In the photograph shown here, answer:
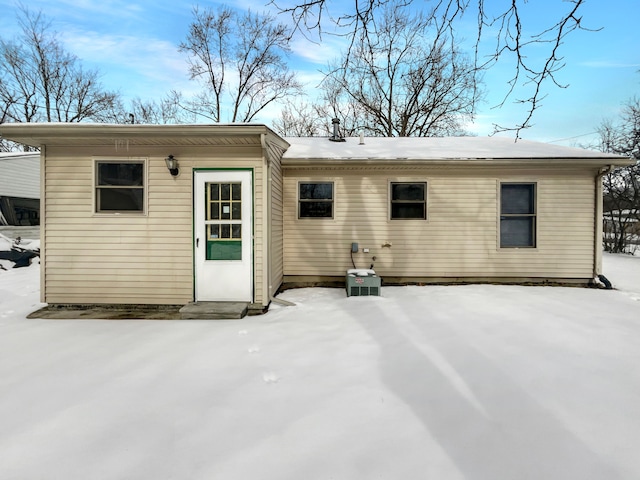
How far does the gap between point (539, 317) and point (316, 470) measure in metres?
4.12

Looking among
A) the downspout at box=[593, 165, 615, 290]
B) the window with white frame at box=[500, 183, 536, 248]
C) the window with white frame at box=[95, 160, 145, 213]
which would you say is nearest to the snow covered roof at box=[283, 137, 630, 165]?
the downspout at box=[593, 165, 615, 290]

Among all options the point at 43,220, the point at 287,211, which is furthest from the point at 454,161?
the point at 43,220

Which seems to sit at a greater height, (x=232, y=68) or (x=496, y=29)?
(x=232, y=68)

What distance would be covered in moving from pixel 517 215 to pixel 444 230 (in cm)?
157

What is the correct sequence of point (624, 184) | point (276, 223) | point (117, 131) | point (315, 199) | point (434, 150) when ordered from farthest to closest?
point (624, 184) < point (434, 150) < point (315, 199) < point (276, 223) < point (117, 131)

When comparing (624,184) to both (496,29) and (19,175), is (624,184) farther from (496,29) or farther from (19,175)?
(19,175)

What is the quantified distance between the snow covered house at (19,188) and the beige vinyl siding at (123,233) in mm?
11008

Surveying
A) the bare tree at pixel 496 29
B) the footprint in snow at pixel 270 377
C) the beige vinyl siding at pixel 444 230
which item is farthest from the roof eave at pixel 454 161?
the footprint in snow at pixel 270 377

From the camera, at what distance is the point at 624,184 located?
14.7m

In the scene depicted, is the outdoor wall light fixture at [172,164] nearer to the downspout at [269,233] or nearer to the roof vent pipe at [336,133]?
the downspout at [269,233]

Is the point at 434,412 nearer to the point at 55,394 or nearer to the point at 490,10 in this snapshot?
the point at 55,394

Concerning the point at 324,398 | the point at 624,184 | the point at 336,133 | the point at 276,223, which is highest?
the point at 336,133

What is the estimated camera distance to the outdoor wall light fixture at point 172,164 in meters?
4.73

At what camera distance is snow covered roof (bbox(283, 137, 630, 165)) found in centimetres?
629
